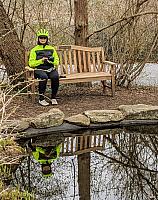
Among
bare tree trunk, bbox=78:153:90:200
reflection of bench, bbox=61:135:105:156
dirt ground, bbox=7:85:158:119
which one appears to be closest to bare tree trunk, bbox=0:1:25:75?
dirt ground, bbox=7:85:158:119

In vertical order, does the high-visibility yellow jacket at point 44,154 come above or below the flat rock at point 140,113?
below

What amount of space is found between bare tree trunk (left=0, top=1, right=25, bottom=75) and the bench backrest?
0.75 metres

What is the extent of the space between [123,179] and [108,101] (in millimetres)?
2847

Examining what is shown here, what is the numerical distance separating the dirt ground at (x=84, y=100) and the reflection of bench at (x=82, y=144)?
27.4 inches

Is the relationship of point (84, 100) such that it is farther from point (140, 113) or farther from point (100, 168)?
point (100, 168)

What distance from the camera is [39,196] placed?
198 inches

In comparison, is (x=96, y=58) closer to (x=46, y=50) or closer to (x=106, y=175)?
(x=46, y=50)

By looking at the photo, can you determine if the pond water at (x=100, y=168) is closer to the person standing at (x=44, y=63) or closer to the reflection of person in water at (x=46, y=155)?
the reflection of person in water at (x=46, y=155)

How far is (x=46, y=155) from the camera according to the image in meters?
6.23

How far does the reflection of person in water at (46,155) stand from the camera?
579 centimetres

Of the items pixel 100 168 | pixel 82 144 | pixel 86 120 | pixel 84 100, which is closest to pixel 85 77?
pixel 84 100

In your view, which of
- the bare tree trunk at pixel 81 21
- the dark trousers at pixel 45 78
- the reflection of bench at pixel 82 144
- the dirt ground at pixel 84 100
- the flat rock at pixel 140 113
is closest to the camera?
the reflection of bench at pixel 82 144

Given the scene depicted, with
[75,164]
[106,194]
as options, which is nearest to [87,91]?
[75,164]

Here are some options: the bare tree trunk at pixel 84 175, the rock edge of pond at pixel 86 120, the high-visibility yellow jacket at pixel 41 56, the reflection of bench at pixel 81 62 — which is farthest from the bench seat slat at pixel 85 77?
the bare tree trunk at pixel 84 175
